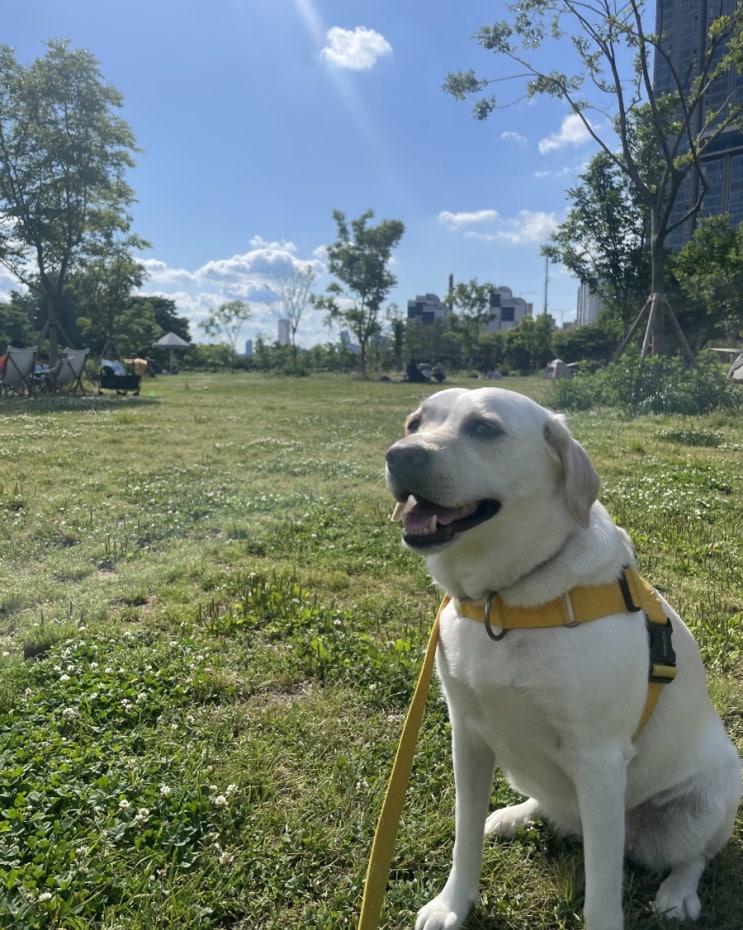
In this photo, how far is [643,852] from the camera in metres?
2.28

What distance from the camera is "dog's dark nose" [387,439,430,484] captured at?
6.61 feet

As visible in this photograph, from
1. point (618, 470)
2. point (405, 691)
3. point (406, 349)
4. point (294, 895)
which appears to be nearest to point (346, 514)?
point (405, 691)

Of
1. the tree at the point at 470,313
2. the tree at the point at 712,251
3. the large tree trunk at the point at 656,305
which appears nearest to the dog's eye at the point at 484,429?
the large tree trunk at the point at 656,305

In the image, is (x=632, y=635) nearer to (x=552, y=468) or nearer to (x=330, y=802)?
(x=552, y=468)

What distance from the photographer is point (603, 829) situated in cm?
Result: 181

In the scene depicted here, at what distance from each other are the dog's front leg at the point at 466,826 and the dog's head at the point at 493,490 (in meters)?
0.63

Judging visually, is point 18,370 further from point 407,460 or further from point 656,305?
point 407,460

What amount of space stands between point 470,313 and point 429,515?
6233 cm

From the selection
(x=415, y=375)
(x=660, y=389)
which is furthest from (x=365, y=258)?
(x=660, y=389)

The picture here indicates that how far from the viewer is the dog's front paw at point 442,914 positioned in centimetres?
206

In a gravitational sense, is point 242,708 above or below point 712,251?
below

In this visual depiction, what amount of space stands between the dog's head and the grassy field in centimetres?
118

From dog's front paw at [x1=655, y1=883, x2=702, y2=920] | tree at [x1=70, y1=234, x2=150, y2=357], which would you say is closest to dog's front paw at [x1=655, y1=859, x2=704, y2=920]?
dog's front paw at [x1=655, y1=883, x2=702, y2=920]

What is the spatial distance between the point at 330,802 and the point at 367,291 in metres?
47.5
